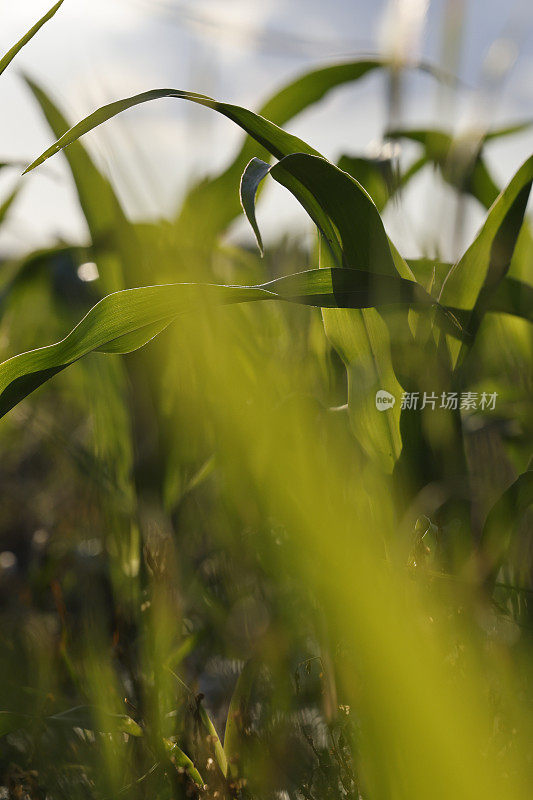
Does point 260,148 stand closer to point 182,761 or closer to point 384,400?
point 384,400

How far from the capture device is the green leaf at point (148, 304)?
34cm

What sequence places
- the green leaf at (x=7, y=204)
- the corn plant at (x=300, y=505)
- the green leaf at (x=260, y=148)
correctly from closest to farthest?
the corn plant at (x=300, y=505), the green leaf at (x=260, y=148), the green leaf at (x=7, y=204)

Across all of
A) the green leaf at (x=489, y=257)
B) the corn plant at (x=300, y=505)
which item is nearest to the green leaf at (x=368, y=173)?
the corn plant at (x=300, y=505)

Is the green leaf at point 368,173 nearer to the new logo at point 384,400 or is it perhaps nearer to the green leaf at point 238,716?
the new logo at point 384,400

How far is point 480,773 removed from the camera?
0.16 meters

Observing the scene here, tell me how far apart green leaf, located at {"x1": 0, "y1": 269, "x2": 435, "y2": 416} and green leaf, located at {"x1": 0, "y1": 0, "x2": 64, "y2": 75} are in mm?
189

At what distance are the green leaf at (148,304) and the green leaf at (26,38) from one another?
19cm

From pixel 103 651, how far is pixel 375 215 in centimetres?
36

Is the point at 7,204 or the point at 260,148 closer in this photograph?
the point at 260,148

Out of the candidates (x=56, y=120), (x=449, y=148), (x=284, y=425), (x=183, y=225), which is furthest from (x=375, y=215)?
(x=56, y=120)

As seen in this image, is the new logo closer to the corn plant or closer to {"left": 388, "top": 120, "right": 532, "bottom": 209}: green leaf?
the corn plant

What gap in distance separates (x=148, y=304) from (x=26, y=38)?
0.69 ft

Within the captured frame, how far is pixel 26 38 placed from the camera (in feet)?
1.34

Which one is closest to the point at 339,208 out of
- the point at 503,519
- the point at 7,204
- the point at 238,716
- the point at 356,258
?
the point at 356,258
